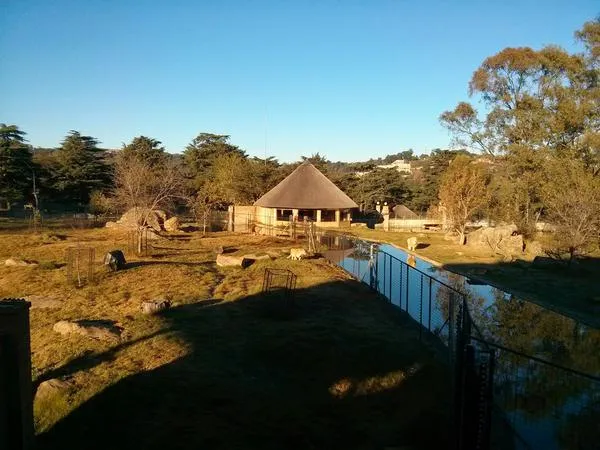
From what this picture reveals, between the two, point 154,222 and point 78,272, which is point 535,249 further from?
point 154,222

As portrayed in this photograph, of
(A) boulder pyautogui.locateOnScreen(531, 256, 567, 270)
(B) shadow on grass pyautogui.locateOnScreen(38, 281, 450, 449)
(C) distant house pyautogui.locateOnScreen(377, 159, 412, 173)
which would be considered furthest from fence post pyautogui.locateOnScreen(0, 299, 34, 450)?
(C) distant house pyautogui.locateOnScreen(377, 159, 412, 173)

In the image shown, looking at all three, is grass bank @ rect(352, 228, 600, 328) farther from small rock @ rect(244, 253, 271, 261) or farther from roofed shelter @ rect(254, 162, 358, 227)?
roofed shelter @ rect(254, 162, 358, 227)

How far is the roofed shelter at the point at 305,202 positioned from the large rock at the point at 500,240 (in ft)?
50.0

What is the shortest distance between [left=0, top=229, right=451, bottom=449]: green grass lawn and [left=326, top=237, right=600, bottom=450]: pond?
1020 millimetres

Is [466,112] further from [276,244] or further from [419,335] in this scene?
[419,335]

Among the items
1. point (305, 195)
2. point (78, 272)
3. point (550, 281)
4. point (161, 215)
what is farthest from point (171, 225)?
point (550, 281)

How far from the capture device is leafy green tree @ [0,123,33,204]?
4341cm

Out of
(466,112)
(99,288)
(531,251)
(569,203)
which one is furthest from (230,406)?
(466,112)

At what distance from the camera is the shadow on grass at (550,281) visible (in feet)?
45.1

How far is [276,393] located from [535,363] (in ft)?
17.1

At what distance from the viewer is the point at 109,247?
22.0 meters

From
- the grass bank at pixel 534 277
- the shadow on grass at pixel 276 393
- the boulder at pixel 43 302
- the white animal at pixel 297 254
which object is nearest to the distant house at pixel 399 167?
the grass bank at pixel 534 277

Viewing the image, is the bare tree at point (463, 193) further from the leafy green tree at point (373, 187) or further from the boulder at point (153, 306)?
the boulder at point (153, 306)

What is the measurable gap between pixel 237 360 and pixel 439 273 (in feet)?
43.3
